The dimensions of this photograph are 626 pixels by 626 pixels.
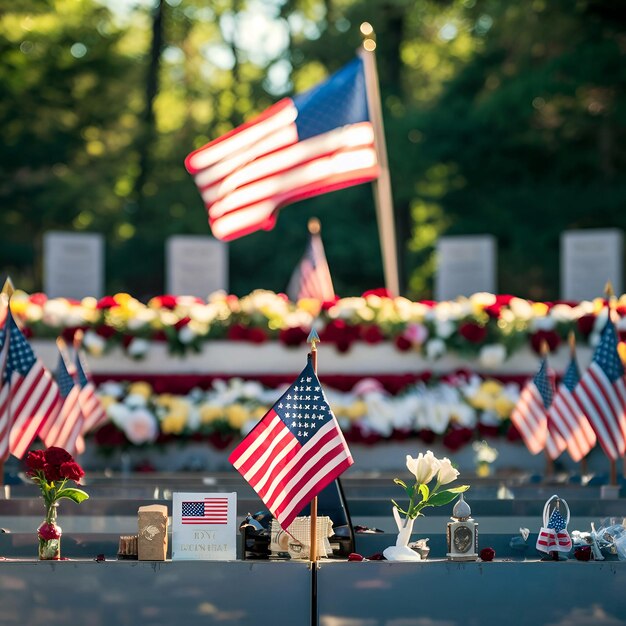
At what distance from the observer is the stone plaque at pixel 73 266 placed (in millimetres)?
18906

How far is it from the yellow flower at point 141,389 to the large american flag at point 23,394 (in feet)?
10.8

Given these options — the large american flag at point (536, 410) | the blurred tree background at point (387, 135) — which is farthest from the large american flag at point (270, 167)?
the blurred tree background at point (387, 135)

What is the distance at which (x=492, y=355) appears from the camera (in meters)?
12.8

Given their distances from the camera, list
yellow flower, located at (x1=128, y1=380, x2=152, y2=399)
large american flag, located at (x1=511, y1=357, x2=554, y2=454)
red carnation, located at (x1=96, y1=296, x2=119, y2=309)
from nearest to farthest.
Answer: large american flag, located at (x1=511, y1=357, x2=554, y2=454) → yellow flower, located at (x1=128, y1=380, x2=152, y2=399) → red carnation, located at (x1=96, y1=296, x2=119, y2=309)

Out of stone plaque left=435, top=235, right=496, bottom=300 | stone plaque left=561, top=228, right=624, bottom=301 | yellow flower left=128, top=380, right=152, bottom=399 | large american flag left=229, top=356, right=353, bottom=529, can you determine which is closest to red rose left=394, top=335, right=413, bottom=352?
yellow flower left=128, top=380, right=152, bottom=399

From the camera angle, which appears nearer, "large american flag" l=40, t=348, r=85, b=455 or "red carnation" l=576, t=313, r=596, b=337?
"large american flag" l=40, t=348, r=85, b=455

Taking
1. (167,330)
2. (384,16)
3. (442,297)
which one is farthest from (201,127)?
(167,330)

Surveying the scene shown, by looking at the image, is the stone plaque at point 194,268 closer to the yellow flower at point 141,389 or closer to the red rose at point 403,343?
the yellow flower at point 141,389

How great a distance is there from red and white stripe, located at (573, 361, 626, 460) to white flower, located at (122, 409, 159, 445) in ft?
15.1

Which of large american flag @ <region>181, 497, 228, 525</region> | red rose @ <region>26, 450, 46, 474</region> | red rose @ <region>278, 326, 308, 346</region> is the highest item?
red rose @ <region>278, 326, 308, 346</region>

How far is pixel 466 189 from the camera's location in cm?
3041

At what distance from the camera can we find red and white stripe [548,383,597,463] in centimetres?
948

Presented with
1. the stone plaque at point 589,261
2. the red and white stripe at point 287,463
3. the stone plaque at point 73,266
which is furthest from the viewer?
the stone plaque at point 73,266

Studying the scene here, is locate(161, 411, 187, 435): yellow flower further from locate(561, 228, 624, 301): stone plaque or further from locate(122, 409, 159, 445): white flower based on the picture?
locate(561, 228, 624, 301): stone plaque
